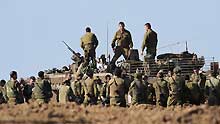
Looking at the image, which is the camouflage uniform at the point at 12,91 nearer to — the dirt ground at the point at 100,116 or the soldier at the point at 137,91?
the soldier at the point at 137,91

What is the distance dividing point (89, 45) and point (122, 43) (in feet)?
4.09

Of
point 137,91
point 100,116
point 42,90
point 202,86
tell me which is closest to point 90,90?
point 42,90

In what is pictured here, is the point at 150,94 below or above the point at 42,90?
below

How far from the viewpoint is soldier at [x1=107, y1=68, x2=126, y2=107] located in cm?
2175

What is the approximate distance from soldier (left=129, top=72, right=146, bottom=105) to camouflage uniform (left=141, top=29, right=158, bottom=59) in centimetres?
357

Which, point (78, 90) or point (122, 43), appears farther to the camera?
point (122, 43)

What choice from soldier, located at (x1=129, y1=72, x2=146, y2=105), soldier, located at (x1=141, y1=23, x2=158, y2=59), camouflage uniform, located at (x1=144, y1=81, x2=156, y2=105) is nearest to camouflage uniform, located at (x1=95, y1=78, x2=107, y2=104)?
soldier, located at (x1=129, y1=72, x2=146, y2=105)

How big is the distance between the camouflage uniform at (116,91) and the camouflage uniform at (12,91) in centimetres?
330

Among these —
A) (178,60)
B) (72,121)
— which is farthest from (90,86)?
(72,121)

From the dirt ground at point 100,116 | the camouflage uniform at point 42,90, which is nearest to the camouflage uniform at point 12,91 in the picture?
the camouflage uniform at point 42,90

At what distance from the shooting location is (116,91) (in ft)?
71.6

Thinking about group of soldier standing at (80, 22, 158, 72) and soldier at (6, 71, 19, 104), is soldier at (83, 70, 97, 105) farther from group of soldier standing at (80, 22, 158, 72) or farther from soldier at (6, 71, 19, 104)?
group of soldier standing at (80, 22, 158, 72)

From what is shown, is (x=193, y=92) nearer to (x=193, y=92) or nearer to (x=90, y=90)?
(x=193, y=92)

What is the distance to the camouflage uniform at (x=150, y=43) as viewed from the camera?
25.5 meters
